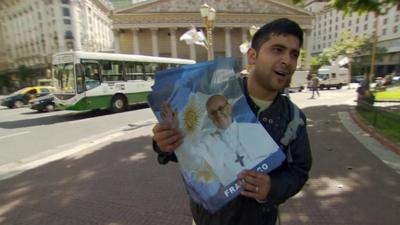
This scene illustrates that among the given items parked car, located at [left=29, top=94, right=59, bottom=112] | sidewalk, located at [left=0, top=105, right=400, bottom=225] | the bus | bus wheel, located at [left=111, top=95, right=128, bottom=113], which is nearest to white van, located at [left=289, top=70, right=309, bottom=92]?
the bus

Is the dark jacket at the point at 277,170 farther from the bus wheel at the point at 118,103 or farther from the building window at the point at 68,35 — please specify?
the building window at the point at 68,35

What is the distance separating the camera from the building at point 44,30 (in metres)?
61.6

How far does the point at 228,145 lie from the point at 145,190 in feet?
12.3

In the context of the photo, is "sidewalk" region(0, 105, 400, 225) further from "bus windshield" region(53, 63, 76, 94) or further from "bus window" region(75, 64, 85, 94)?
"bus windshield" region(53, 63, 76, 94)

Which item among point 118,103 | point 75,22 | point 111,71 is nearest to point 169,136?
point 111,71

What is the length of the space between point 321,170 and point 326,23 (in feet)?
311

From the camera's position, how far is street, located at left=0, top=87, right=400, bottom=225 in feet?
12.5

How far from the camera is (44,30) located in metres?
64.5

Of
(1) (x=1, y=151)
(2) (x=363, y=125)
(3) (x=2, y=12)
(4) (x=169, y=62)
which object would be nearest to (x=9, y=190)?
(1) (x=1, y=151)

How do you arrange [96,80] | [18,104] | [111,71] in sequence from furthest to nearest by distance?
1. [18,104]
2. [111,71]
3. [96,80]

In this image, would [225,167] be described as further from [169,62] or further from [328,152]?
[169,62]

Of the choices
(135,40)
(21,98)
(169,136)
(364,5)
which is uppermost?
(135,40)

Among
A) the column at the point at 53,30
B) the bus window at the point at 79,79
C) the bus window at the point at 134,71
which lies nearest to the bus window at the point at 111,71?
the bus window at the point at 134,71

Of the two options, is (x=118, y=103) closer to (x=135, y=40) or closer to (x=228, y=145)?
(x=228, y=145)
